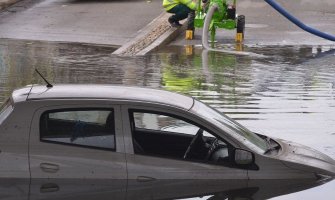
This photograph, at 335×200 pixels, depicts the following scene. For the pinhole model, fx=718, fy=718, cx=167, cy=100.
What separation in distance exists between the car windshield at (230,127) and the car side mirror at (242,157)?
18 centimetres

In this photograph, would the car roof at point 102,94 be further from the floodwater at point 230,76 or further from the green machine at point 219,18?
the green machine at point 219,18

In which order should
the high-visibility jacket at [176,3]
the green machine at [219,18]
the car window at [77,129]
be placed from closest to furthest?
the car window at [77,129] < the green machine at [219,18] < the high-visibility jacket at [176,3]

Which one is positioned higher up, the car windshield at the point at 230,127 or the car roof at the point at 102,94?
the car roof at the point at 102,94

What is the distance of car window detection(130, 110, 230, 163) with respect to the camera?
625 cm

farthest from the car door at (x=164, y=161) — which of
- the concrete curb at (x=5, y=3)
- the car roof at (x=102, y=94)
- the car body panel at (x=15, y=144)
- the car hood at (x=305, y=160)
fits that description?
the concrete curb at (x=5, y=3)

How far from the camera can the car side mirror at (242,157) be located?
20.0ft

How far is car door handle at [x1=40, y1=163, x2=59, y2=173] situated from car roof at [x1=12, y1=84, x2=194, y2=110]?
0.57 metres

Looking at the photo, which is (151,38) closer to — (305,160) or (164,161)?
(305,160)

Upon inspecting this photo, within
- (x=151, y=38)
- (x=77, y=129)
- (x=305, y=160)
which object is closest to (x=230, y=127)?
(x=305, y=160)

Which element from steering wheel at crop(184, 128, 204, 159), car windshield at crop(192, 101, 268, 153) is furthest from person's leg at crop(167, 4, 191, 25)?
steering wheel at crop(184, 128, 204, 159)

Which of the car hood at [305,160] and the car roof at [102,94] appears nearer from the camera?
the car roof at [102,94]

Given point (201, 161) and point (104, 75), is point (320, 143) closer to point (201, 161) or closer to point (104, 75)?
point (201, 161)

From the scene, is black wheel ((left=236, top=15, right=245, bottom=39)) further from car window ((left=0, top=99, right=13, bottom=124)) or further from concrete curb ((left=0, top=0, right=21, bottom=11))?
car window ((left=0, top=99, right=13, bottom=124))

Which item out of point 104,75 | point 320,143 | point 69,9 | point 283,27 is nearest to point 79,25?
point 69,9
